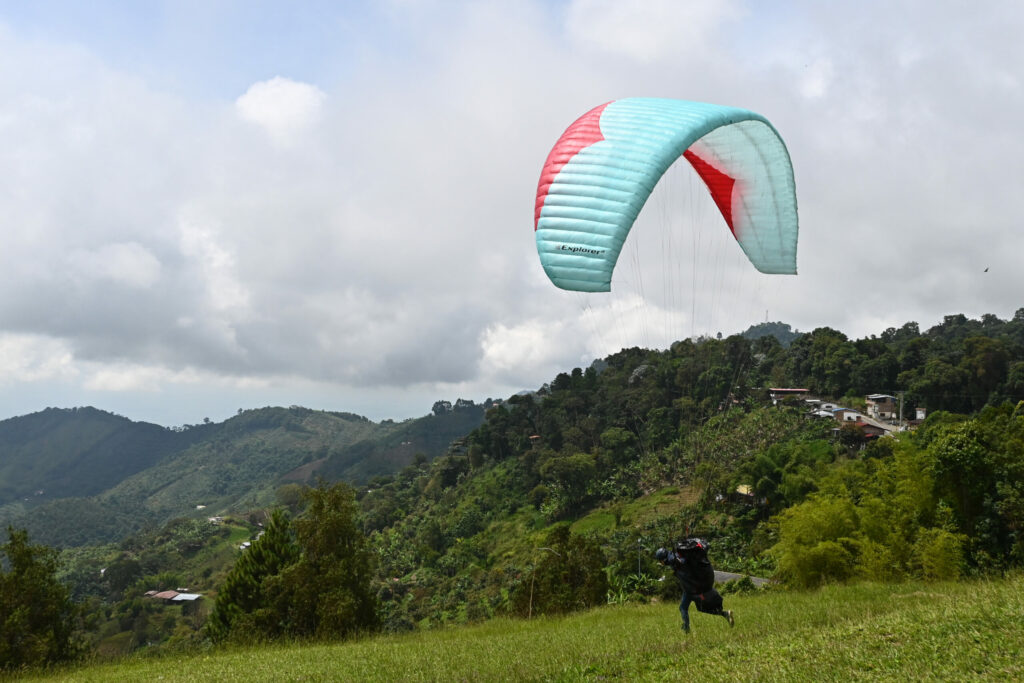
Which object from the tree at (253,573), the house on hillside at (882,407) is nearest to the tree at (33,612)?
the tree at (253,573)

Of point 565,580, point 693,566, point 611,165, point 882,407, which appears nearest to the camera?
point 693,566

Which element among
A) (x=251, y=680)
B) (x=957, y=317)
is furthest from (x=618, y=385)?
(x=251, y=680)

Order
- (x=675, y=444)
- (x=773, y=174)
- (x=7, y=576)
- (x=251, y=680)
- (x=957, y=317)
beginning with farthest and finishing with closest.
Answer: (x=957, y=317) < (x=675, y=444) < (x=7, y=576) < (x=773, y=174) < (x=251, y=680)

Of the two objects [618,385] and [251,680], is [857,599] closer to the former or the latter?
[251,680]

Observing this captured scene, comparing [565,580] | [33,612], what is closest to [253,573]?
Result: [33,612]

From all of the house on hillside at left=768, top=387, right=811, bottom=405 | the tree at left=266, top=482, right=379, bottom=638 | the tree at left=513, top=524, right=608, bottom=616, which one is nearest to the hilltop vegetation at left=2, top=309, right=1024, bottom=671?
the tree at left=513, top=524, right=608, bottom=616

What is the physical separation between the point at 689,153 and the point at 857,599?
9563mm

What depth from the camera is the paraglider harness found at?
345 inches

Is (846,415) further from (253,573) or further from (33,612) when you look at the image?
(33,612)

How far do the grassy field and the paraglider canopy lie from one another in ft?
18.4

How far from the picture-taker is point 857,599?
1265 centimetres

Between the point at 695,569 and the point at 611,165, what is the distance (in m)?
6.56

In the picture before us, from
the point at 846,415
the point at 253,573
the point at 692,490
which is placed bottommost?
the point at 253,573

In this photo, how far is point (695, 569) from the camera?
884 cm
